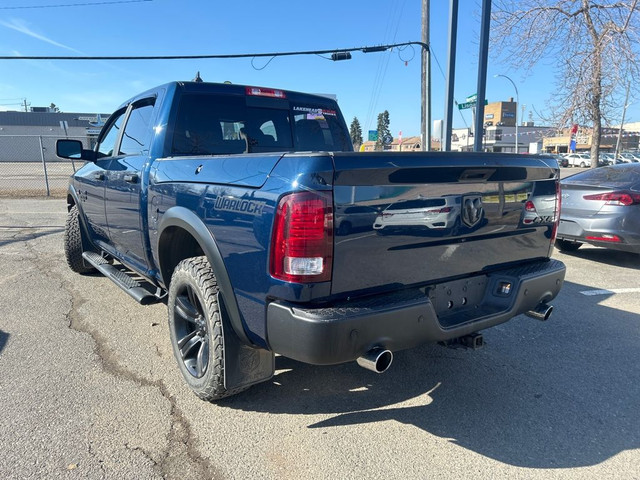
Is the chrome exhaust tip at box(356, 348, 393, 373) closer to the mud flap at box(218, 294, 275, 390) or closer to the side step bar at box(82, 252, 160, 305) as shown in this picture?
the mud flap at box(218, 294, 275, 390)

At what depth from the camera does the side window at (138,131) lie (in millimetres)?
3691

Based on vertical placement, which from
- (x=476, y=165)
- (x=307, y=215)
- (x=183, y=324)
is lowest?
(x=183, y=324)

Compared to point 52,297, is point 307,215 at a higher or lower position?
higher

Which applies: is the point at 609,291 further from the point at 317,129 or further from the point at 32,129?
the point at 32,129

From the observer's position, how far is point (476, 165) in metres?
2.56

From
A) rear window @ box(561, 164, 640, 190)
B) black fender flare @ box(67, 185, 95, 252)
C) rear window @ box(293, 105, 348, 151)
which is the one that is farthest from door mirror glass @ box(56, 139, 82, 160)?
rear window @ box(561, 164, 640, 190)

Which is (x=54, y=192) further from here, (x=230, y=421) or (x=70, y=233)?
(x=230, y=421)

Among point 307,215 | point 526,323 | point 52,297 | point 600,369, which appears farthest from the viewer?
point 52,297

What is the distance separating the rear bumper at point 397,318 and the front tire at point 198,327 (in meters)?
0.50

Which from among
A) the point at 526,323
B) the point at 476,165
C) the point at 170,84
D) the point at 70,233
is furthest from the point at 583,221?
the point at 70,233

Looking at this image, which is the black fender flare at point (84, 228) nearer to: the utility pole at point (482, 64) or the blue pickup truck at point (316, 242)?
the blue pickup truck at point (316, 242)

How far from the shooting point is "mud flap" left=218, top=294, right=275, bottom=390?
8.39 feet

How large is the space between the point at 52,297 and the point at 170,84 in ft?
9.27

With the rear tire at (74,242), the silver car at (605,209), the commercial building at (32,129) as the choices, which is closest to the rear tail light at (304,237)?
the rear tire at (74,242)
